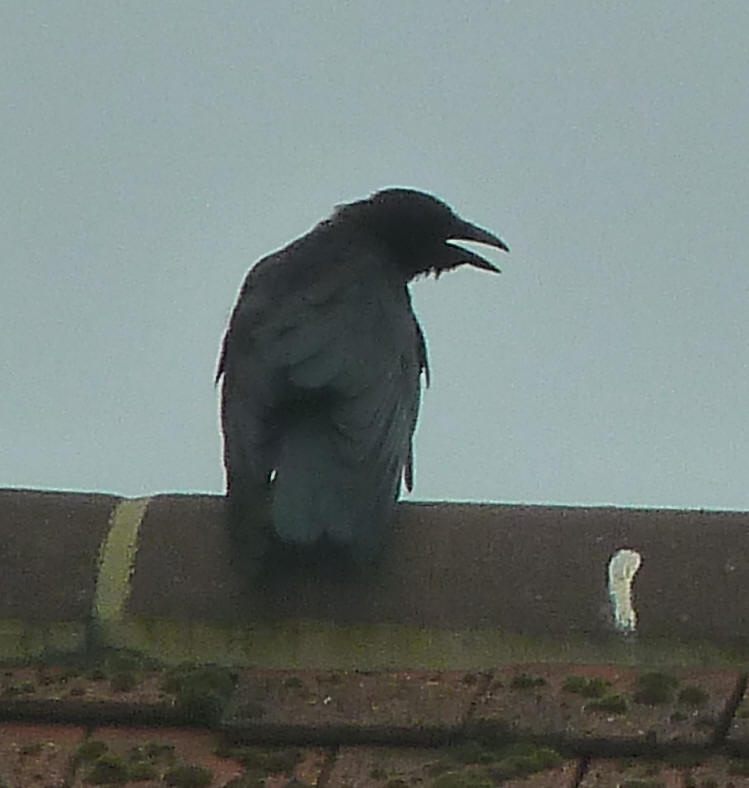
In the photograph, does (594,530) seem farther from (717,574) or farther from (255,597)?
(255,597)

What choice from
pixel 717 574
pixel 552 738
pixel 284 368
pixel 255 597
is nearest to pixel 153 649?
Result: pixel 255 597

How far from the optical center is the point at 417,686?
2287 mm

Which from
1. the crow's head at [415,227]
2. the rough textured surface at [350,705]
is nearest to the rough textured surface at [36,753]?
the rough textured surface at [350,705]

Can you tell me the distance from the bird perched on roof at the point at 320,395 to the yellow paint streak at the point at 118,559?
0.14 metres

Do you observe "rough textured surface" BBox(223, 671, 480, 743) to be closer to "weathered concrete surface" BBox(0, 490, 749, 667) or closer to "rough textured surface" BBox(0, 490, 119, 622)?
"weathered concrete surface" BBox(0, 490, 749, 667)

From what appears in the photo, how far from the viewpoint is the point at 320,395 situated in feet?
10.5

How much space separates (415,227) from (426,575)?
96.1 inches

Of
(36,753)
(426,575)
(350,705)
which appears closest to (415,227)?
(426,575)

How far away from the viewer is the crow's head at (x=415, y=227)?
191 inches

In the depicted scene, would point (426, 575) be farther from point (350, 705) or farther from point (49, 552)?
point (49, 552)

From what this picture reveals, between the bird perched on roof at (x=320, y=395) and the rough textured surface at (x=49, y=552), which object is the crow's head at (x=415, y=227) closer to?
the bird perched on roof at (x=320, y=395)

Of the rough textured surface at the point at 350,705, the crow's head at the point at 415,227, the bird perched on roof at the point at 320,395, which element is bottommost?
the rough textured surface at the point at 350,705

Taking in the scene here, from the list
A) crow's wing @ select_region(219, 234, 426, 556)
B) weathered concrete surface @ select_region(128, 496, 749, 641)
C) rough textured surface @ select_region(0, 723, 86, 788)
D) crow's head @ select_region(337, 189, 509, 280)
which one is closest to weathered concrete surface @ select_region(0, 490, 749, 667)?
weathered concrete surface @ select_region(128, 496, 749, 641)

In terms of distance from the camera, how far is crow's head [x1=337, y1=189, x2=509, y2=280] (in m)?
4.84
